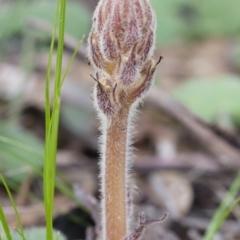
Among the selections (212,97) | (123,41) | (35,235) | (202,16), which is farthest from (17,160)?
(202,16)

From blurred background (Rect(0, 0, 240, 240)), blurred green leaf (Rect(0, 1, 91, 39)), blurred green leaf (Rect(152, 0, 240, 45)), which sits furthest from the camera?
blurred green leaf (Rect(152, 0, 240, 45))

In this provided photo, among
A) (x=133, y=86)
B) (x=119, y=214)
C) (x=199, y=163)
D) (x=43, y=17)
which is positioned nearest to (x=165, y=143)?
(x=199, y=163)

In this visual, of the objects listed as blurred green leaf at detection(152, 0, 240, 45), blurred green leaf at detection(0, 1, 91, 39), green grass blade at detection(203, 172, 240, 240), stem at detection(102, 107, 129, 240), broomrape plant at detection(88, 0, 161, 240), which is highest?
blurred green leaf at detection(152, 0, 240, 45)

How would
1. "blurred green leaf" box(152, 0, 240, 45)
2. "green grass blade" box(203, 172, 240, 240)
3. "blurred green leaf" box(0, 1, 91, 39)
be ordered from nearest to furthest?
"green grass blade" box(203, 172, 240, 240)
"blurred green leaf" box(0, 1, 91, 39)
"blurred green leaf" box(152, 0, 240, 45)

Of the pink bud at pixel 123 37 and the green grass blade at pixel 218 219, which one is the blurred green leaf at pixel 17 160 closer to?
the green grass blade at pixel 218 219

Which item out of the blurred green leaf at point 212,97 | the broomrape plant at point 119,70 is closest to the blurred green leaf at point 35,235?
the broomrape plant at point 119,70

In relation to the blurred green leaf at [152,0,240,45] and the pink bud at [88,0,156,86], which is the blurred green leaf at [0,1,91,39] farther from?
the pink bud at [88,0,156,86]

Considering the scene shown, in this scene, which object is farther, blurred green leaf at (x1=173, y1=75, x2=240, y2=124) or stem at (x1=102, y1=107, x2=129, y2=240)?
blurred green leaf at (x1=173, y1=75, x2=240, y2=124)

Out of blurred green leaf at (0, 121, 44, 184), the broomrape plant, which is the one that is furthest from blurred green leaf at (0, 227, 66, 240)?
blurred green leaf at (0, 121, 44, 184)
